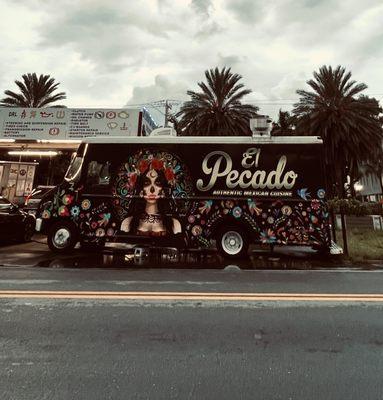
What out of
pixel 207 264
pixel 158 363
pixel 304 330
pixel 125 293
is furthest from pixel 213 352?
pixel 207 264

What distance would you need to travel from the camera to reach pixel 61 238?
10.4m

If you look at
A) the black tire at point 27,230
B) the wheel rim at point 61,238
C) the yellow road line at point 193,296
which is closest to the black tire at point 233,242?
the yellow road line at point 193,296

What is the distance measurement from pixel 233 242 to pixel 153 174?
2.91 meters

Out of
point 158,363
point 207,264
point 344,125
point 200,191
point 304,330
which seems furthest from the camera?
point 344,125

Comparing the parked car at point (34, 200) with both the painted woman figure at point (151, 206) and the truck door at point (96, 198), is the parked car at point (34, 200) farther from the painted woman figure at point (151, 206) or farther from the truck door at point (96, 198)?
the painted woman figure at point (151, 206)

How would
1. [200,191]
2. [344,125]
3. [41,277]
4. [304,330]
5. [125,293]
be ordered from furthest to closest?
[344,125]
[200,191]
[41,277]
[125,293]
[304,330]

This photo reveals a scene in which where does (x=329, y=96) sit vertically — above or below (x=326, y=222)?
above

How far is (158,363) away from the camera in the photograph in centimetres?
344

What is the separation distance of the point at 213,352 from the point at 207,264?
5.43 m

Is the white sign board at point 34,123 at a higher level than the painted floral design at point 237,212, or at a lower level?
higher

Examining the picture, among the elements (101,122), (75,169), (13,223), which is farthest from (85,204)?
(101,122)

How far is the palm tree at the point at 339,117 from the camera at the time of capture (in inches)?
1001

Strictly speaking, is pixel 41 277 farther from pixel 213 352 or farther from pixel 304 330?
pixel 304 330

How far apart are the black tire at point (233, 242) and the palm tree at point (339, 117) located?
17973mm
